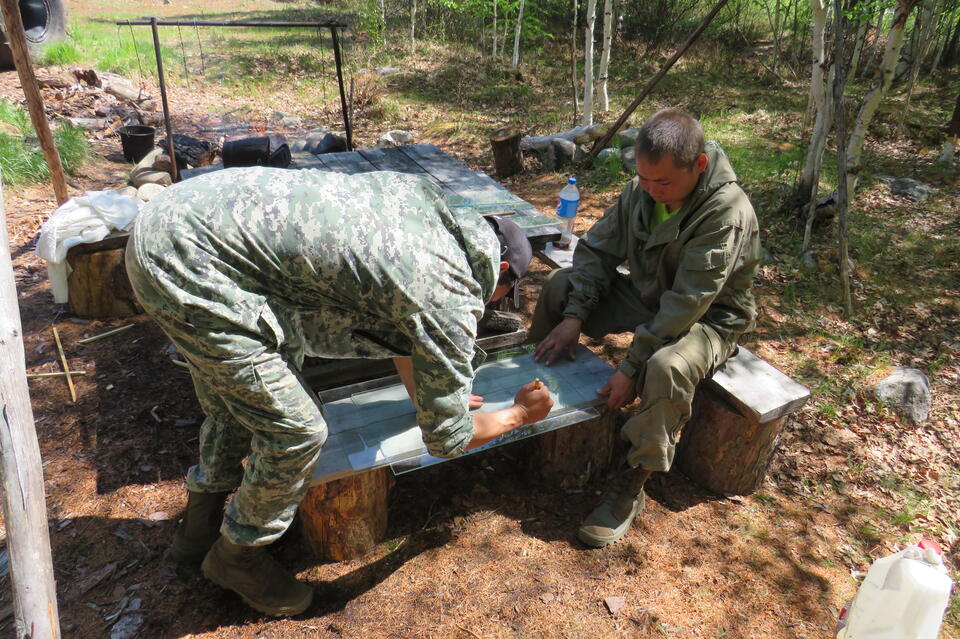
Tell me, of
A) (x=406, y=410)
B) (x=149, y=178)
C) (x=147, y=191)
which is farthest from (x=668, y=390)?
(x=149, y=178)

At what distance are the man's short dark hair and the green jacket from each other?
19cm

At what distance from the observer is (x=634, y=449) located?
2.73 metres

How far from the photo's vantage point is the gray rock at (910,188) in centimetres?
609

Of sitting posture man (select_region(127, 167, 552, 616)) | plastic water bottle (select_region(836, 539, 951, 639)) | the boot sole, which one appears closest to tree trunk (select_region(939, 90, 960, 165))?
plastic water bottle (select_region(836, 539, 951, 639))

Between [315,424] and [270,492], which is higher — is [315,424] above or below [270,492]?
above

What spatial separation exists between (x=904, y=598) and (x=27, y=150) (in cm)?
816

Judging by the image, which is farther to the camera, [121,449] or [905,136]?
[905,136]

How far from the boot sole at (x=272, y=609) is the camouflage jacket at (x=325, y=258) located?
98 centimetres

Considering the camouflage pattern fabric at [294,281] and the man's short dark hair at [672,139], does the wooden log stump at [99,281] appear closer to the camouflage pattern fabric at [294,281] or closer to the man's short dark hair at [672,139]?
the camouflage pattern fabric at [294,281]

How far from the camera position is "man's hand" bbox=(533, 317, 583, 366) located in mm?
3131

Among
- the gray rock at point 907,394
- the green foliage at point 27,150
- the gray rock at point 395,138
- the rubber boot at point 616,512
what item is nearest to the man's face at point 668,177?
the rubber boot at point 616,512

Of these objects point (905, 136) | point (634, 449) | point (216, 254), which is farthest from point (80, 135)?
point (905, 136)

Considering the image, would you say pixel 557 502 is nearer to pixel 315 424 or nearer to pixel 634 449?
pixel 634 449

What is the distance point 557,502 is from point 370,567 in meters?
0.96
